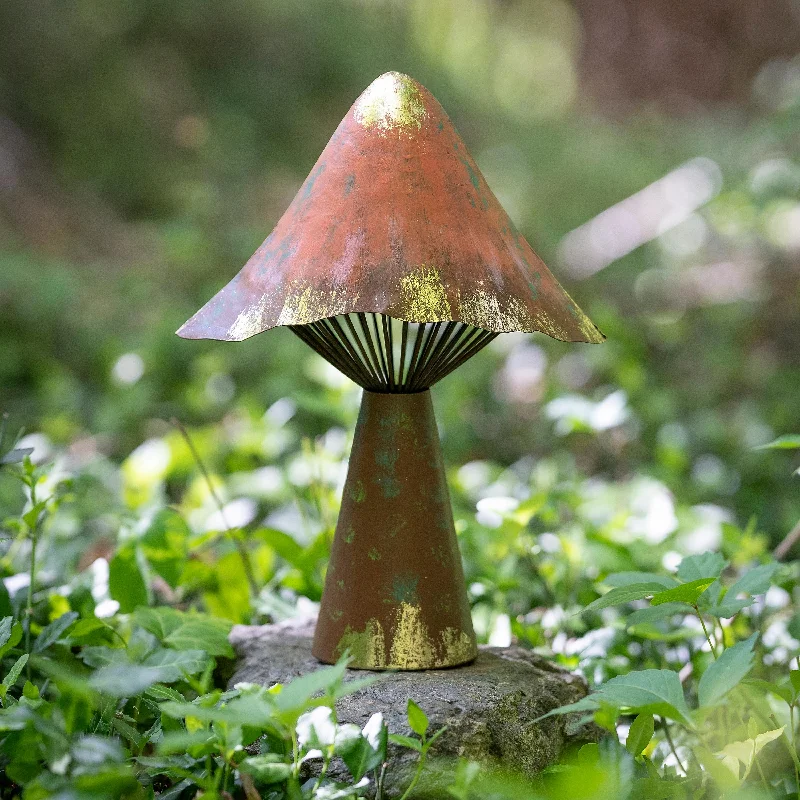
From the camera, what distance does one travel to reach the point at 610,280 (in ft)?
15.5

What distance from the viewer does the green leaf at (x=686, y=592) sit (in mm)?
1207

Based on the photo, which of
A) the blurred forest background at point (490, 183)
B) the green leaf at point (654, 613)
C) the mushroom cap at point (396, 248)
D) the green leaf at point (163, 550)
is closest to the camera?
the mushroom cap at point (396, 248)

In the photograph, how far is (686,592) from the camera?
1.23 metres

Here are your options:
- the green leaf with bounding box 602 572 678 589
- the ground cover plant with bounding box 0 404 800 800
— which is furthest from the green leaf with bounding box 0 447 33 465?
the green leaf with bounding box 602 572 678 589

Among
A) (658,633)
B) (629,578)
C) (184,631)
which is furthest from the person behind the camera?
(658,633)

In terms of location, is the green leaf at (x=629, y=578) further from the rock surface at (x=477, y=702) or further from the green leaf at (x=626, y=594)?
the rock surface at (x=477, y=702)

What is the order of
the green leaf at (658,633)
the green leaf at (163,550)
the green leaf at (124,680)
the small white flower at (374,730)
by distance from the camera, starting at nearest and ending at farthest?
the green leaf at (124,680) < the small white flower at (374,730) < the green leaf at (658,633) < the green leaf at (163,550)

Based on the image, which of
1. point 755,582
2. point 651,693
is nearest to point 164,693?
point 651,693

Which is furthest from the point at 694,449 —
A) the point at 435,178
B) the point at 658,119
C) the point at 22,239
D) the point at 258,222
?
the point at 658,119

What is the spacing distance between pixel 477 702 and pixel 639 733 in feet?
0.76

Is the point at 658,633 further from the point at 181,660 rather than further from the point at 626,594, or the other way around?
the point at 181,660

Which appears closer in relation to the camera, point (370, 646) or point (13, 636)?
point (13, 636)

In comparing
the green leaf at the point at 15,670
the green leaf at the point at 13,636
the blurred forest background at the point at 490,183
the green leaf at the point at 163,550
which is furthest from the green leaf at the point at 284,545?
the green leaf at the point at 15,670

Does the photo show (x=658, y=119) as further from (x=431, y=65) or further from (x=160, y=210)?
(x=160, y=210)
